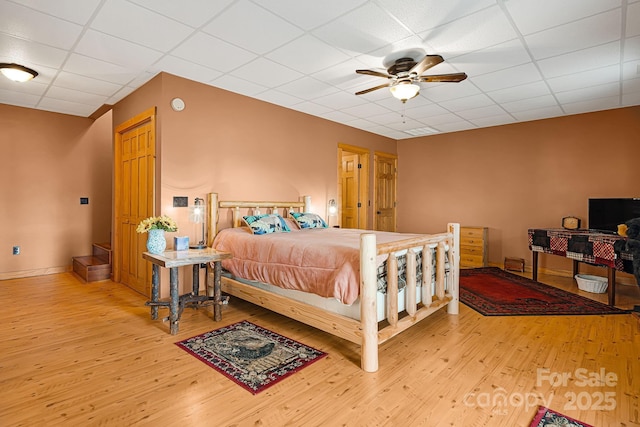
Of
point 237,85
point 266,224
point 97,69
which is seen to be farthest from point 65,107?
point 266,224

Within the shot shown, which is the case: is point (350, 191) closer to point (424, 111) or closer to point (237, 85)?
point (424, 111)

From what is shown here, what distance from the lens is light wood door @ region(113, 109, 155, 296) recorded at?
3.88m

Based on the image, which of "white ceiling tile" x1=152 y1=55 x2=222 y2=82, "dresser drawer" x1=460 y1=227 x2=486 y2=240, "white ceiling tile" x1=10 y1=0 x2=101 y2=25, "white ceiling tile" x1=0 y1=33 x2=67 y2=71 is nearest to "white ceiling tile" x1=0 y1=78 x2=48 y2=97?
"white ceiling tile" x1=0 y1=33 x2=67 y2=71

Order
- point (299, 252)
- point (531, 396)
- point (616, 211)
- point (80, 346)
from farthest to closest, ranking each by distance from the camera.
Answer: point (616, 211) < point (299, 252) < point (80, 346) < point (531, 396)

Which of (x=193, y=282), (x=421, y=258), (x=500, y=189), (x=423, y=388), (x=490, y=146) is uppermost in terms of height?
(x=490, y=146)

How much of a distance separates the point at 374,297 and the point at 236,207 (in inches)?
98.6

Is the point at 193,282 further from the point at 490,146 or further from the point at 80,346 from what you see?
the point at 490,146

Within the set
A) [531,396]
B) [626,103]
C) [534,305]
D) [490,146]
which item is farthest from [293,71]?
[626,103]

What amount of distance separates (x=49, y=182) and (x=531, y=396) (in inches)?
265

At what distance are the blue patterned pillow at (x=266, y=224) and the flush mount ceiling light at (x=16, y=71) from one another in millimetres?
2763

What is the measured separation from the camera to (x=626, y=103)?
4.47 m

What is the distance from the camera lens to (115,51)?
307 cm

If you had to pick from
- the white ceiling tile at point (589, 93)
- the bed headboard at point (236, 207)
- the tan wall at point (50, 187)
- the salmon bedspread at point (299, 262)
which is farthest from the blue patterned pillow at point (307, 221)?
the tan wall at point (50, 187)

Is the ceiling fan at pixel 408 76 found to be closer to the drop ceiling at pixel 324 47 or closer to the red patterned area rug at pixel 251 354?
the drop ceiling at pixel 324 47
